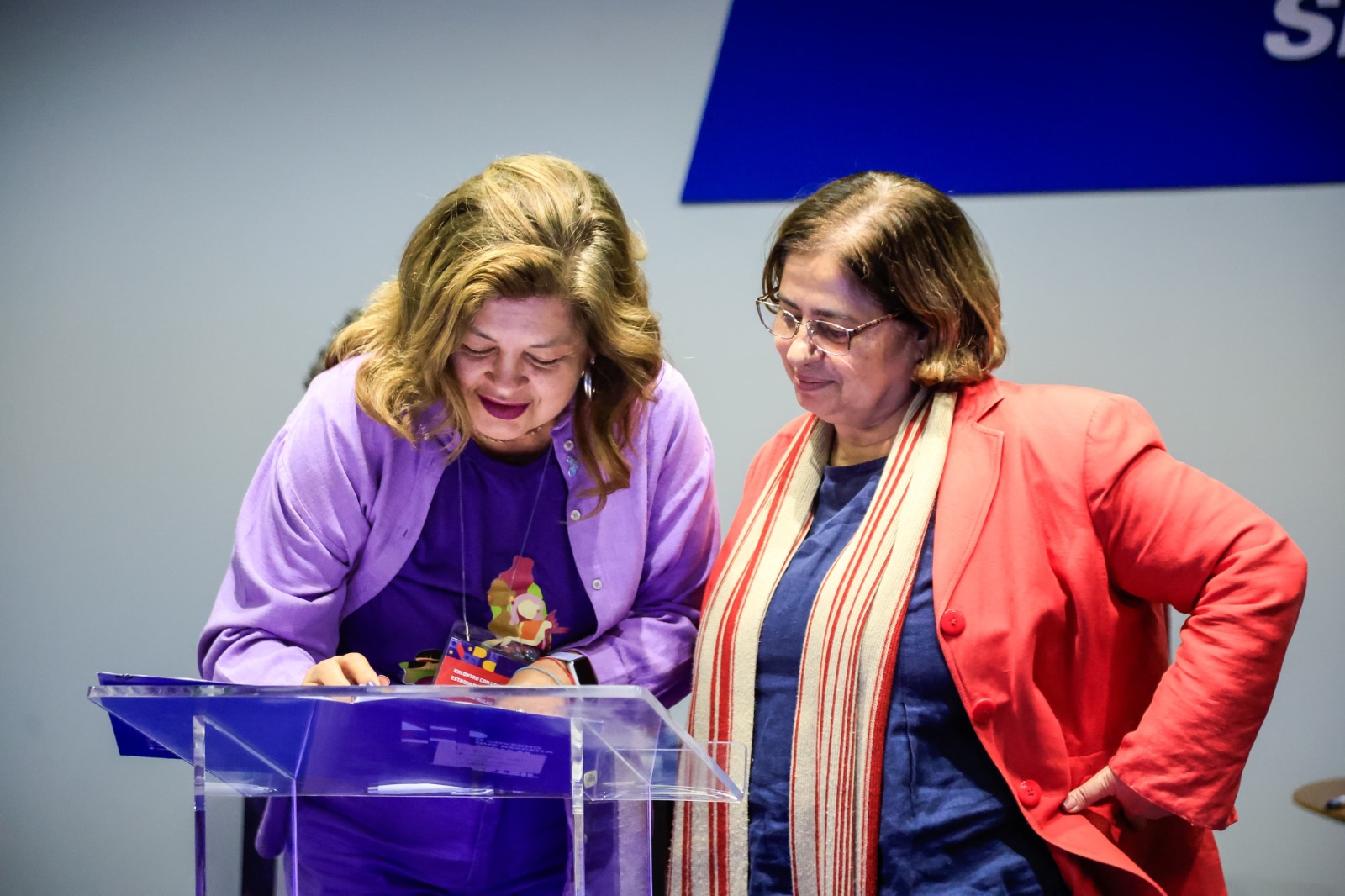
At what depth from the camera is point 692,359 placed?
10.2 feet

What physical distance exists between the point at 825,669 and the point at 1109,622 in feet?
1.30

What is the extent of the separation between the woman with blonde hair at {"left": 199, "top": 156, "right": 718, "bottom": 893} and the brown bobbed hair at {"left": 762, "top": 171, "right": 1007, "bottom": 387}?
0.30 meters

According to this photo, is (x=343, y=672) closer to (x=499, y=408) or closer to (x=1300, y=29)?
(x=499, y=408)

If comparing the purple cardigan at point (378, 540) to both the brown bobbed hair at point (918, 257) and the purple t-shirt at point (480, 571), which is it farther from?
the brown bobbed hair at point (918, 257)

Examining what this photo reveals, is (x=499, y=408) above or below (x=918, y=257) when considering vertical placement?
below

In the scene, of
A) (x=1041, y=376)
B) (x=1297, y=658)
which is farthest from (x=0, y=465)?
(x=1297, y=658)

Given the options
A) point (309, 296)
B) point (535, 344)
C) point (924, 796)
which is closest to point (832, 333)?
point (535, 344)

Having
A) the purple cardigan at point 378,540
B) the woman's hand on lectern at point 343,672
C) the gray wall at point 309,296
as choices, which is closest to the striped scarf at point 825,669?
the purple cardigan at point 378,540

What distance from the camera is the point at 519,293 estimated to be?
71.2 inches

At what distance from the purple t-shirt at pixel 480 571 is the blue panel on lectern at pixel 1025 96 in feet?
4.17

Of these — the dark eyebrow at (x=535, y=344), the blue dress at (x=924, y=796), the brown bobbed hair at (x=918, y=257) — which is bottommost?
the blue dress at (x=924, y=796)

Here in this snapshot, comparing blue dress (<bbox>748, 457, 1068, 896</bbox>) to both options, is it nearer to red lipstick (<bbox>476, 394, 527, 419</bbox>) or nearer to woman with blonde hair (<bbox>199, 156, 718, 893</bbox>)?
woman with blonde hair (<bbox>199, 156, 718, 893</bbox>)

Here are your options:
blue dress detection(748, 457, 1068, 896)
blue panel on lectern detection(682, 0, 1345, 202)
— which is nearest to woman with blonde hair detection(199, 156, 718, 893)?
blue dress detection(748, 457, 1068, 896)

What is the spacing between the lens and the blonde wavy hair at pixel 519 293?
180cm
